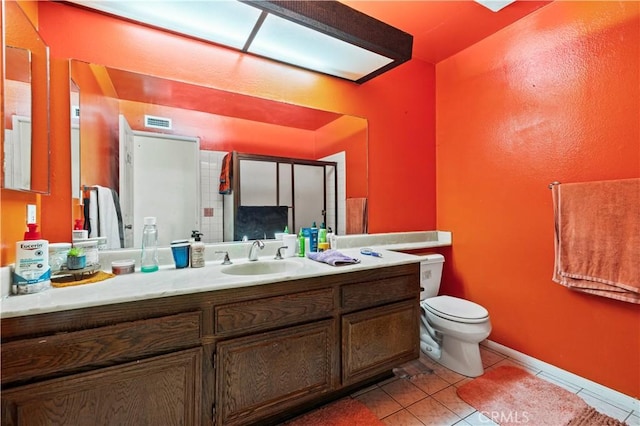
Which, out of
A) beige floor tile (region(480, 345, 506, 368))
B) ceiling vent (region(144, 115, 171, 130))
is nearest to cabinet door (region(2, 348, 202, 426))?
ceiling vent (region(144, 115, 171, 130))

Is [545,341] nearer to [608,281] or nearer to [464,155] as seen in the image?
[608,281]

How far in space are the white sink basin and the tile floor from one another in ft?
2.74

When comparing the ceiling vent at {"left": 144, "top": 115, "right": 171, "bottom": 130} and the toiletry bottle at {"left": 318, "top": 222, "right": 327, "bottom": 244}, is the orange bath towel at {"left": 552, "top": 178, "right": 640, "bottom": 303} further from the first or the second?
the ceiling vent at {"left": 144, "top": 115, "right": 171, "bottom": 130}

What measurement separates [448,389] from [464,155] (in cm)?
172

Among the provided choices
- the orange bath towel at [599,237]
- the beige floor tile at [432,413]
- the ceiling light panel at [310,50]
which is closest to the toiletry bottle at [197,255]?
the ceiling light panel at [310,50]

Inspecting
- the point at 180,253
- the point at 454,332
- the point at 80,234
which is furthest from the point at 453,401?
the point at 80,234

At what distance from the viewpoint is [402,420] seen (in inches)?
54.7

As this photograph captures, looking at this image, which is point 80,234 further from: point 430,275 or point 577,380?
point 577,380

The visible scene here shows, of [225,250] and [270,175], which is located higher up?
[270,175]

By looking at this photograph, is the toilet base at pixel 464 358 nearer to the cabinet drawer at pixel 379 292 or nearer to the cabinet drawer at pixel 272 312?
the cabinet drawer at pixel 379 292

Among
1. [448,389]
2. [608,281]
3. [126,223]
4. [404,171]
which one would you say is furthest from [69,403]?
[608,281]

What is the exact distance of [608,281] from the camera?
1488 millimetres

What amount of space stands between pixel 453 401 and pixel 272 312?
1184 millimetres

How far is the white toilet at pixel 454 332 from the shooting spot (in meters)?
1.70
